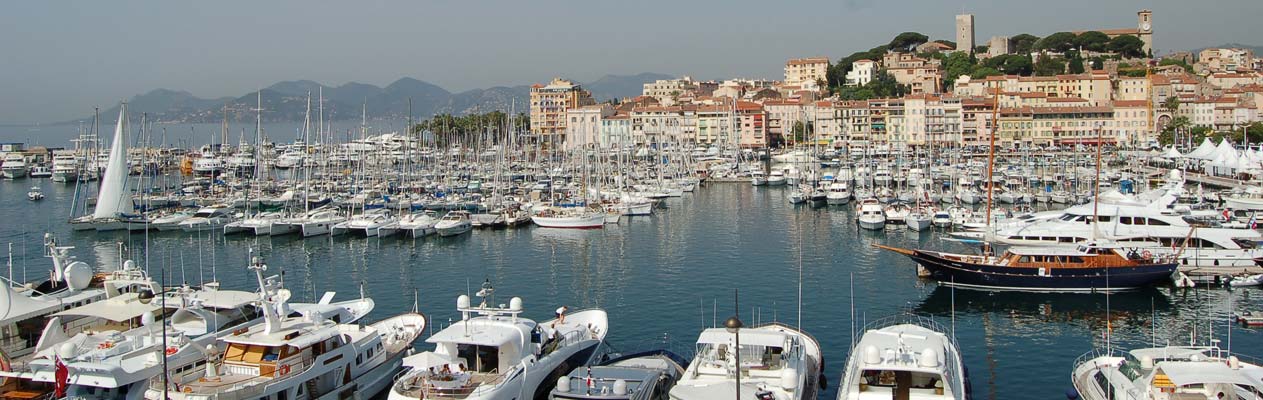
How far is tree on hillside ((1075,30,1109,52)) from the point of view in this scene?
123 m

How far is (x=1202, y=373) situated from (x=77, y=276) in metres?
20.0

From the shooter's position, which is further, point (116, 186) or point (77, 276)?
point (116, 186)

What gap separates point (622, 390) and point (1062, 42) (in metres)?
122

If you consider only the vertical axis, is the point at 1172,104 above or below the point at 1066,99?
below

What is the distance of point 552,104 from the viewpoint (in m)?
121

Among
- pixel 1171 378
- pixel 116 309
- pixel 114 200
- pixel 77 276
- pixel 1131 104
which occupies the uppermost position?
pixel 1131 104

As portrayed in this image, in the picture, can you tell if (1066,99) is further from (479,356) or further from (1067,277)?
(479,356)

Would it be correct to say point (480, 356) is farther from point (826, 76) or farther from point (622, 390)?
point (826, 76)

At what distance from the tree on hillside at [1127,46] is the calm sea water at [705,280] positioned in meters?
87.3

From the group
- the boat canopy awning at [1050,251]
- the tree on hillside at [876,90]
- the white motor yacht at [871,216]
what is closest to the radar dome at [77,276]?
the boat canopy awning at [1050,251]

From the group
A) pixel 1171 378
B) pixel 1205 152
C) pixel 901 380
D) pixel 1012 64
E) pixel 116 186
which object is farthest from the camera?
pixel 1012 64

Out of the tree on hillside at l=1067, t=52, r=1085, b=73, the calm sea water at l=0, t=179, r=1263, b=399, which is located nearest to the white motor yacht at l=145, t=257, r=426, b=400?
the calm sea water at l=0, t=179, r=1263, b=399

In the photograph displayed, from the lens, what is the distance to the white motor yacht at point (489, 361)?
15.5 metres

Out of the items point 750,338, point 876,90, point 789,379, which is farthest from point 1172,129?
point 789,379
